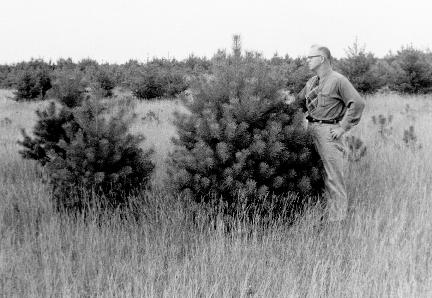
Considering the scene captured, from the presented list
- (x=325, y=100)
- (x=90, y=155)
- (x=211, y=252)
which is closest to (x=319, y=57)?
(x=325, y=100)

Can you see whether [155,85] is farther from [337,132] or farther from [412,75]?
[337,132]

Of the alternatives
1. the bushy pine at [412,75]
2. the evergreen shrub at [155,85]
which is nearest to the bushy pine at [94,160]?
the evergreen shrub at [155,85]

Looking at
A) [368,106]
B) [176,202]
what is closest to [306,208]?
[176,202]

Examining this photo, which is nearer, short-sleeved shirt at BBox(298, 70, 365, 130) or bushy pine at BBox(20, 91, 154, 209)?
short-sleeved shirt at BBox(298, 70, 365, 130)

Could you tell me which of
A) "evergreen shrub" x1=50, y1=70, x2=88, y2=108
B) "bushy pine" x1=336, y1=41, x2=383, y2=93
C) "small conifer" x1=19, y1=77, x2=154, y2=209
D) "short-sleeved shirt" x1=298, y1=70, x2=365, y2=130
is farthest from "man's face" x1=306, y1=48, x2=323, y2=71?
"bushy pine" x1=336, y1=41, x2=383, y2=93

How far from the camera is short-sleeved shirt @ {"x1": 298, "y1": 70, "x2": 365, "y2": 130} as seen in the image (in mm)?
5229

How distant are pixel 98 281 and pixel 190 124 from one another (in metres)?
2.18

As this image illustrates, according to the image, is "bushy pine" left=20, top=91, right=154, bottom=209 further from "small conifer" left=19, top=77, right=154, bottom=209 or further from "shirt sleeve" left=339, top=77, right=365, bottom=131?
"shirt sleeve" left=339, top=77, right=365, bottom=131

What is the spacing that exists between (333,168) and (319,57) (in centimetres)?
138

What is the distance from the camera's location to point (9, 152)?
27.3 feet

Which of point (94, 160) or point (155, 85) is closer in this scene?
point (94, 160)

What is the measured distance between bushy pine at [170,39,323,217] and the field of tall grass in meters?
0.37

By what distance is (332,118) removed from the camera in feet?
17.7

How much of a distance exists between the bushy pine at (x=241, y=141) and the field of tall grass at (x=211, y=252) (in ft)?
1.23
